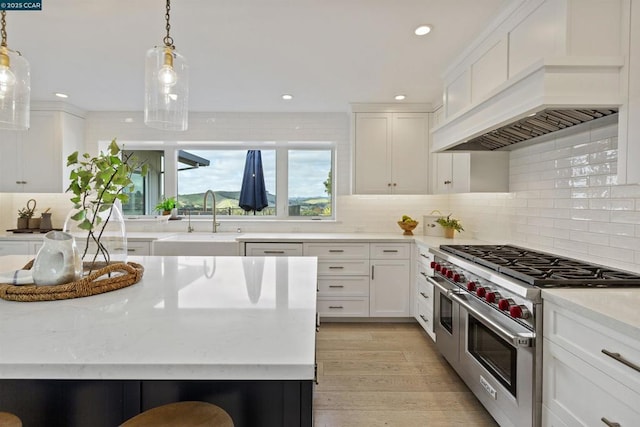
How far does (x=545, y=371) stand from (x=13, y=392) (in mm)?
1951

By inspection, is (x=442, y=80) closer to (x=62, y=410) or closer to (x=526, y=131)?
(x=526, y=131)

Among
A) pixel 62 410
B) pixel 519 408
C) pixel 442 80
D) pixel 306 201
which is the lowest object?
pixel 519 408

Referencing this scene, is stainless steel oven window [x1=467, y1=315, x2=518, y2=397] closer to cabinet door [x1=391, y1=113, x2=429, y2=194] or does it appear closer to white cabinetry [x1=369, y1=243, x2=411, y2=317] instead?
white cabinetry [x1=369, y1=243, x2=411, y2=317]

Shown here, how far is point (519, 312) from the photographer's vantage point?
5.13 ft

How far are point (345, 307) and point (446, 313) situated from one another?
1.23 metres

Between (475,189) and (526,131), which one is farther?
(475,189)

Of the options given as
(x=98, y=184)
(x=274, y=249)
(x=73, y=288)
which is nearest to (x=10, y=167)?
(x=274, y=249)

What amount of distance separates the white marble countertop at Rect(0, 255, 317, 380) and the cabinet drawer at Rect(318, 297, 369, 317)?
2.12 metres

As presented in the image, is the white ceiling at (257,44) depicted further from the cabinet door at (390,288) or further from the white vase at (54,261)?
the cabinet door at (390,288)

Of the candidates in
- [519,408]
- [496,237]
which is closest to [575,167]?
[496,237]

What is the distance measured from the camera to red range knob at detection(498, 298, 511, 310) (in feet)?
5.41

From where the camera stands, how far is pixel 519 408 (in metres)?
1.61

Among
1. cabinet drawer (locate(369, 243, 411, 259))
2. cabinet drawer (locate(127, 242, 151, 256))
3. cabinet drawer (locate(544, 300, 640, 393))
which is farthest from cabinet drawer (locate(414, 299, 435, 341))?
cabinet drawer (locate(127, 242, 151, 256))

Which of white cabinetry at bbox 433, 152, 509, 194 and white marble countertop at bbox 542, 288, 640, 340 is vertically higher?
white cabinetry at bbox 433, 152, 509, 194
